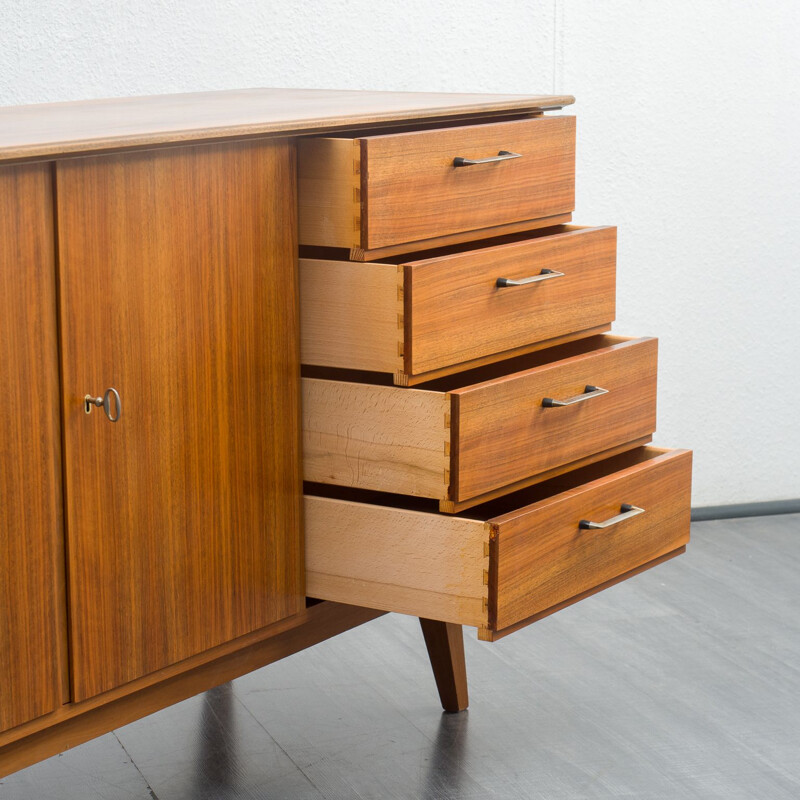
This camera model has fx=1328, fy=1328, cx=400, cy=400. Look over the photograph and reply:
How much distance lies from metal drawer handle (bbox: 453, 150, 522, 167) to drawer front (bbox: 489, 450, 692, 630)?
14.5 inches

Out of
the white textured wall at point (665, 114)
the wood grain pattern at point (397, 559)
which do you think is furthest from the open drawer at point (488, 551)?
the white textured wall at point (665, 114)

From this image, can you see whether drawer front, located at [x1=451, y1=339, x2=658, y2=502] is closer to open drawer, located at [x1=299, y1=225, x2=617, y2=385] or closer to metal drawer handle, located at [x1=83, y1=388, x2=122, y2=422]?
open drawer, located at [x1=299, y1=225, x2=617, y2=385]

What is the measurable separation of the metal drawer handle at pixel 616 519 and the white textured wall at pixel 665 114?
1.02 meters

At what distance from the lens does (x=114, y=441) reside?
1.20 metres

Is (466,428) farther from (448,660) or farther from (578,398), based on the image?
(448,660)

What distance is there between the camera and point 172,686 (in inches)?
52.3

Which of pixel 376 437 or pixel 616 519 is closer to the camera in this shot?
pixel 376 437

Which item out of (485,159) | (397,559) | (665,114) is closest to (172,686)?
(397,559)

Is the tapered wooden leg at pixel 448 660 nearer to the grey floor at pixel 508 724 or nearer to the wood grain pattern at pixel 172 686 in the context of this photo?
the grey floor at pixel 508 724

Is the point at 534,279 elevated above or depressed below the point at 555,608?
above

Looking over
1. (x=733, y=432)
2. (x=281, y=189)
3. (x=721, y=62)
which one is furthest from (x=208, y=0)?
(x=733, y=432)

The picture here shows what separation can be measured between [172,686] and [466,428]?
0.39 meters

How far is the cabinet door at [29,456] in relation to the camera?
1.08 metres

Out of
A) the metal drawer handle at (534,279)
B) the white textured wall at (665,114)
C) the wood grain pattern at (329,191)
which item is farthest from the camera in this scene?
the white textured wall at (665,114)
